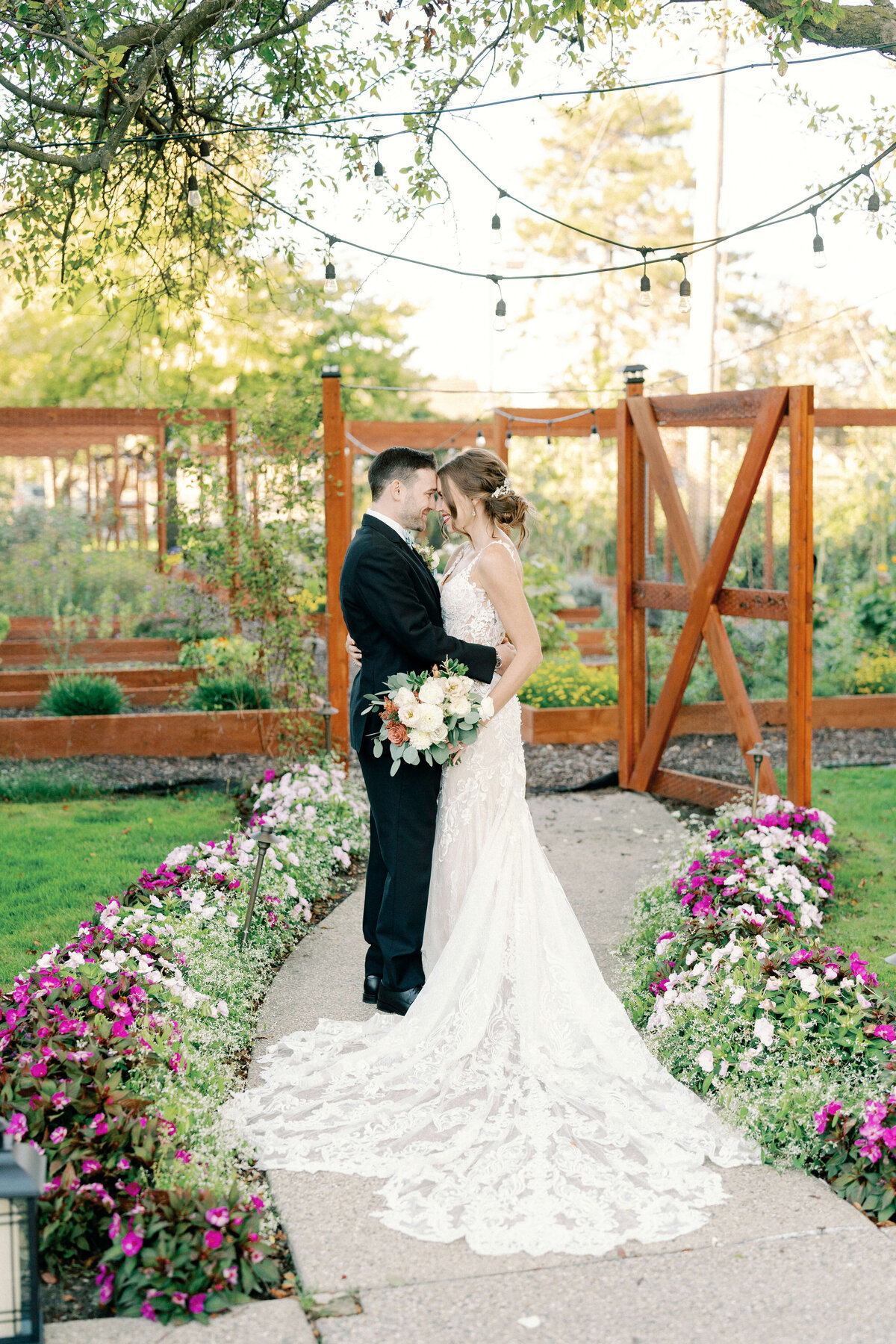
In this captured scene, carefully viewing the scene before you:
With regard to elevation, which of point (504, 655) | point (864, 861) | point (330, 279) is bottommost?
point (864, 861)

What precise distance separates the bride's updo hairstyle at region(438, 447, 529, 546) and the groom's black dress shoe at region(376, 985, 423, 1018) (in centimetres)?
154

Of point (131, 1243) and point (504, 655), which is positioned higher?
point (504, 655)

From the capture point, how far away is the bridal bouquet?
366cm

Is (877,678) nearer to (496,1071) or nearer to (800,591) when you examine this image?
(800,591)

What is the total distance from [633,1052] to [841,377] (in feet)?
85.7

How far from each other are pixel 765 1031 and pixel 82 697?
615cm

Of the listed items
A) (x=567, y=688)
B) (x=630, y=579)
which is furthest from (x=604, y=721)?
(x=630, y=579)

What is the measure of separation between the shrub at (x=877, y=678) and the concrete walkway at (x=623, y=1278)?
24.2 ft

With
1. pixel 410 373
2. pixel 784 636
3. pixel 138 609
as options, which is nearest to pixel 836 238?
pixel 784 636

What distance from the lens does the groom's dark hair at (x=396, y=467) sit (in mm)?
3943

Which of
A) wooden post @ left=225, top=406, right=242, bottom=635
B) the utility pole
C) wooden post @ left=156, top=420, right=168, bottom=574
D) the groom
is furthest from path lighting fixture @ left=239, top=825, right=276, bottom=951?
the utility pole

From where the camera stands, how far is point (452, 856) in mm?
3945

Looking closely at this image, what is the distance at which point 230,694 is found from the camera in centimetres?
829

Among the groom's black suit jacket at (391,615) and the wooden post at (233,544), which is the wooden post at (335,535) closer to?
the wooden post at (233,544)
